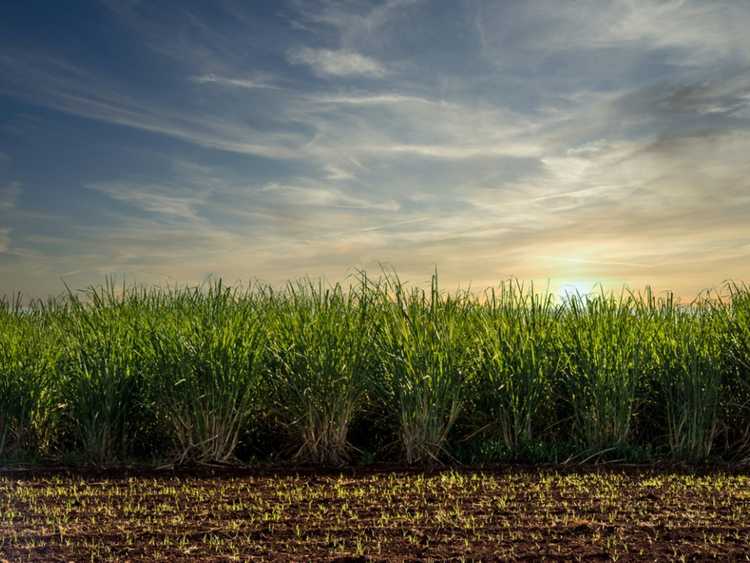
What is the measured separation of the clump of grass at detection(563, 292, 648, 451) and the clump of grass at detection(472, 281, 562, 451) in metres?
0.21

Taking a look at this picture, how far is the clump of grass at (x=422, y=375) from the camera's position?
6535 mm

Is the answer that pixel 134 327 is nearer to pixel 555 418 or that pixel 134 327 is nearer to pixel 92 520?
pixel 92 520

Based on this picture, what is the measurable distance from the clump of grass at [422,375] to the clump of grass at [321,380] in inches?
9.5

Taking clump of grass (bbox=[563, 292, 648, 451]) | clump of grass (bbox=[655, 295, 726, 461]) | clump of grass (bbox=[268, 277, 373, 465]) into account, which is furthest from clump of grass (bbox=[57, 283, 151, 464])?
clump of grass (bbox=[655, 295, 726, 461])

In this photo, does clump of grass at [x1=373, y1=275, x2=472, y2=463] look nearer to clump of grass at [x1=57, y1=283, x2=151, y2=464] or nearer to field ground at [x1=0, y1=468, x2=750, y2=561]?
field ground at [x1=0, y1=468, x2=750, y2=561]

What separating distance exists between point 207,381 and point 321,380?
3.45ft

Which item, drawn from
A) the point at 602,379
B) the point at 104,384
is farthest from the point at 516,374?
the point at 104,384

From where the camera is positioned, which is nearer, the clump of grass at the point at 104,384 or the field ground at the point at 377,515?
the field ground at the point at 377,515

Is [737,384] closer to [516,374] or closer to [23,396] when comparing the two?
[516,374]

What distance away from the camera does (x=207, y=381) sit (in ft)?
21.7

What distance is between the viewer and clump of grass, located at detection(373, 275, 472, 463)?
6.54 metres

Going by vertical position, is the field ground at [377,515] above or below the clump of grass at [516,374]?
below

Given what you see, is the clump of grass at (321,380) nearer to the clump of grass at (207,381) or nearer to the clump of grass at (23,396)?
the clump of grass at (207,381)

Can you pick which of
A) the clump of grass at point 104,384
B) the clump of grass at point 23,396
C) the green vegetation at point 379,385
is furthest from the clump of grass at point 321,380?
the clump of grass at point 23,396
